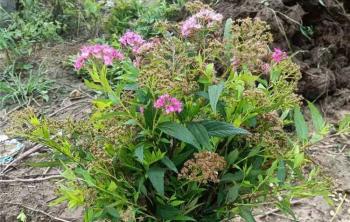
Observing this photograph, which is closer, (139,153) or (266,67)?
→ (139,153)

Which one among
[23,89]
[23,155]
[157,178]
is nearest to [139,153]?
[157,178]

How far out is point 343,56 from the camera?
3564 millimetres

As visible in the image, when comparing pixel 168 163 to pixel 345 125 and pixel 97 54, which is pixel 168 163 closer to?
pixel 97 54

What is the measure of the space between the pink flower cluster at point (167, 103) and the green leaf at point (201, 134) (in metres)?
0.11

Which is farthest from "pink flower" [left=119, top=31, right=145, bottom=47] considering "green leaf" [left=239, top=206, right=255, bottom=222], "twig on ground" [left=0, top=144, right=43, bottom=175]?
"twig on ground" [left=0, top=144, right=43, bottom=175]

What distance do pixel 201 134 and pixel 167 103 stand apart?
0.51 feet

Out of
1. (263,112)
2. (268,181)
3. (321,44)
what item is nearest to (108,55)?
(263,112)

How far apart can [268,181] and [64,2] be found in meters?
3.14

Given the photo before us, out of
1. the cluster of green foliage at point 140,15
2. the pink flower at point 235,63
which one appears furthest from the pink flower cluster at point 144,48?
the cluster of green foliage at point 140,15

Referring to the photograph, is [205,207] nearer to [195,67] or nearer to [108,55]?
[195,67]

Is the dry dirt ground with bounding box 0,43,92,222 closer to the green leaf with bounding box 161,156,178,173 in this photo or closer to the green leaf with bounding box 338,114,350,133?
the green leaf with bounding box 161,156,178,173

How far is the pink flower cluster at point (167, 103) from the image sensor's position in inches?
66.0

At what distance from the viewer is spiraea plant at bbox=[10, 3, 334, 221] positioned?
69.6 inches

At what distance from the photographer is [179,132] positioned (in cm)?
170
